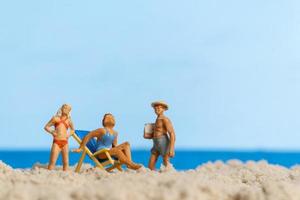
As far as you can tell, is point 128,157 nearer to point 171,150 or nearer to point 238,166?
point 171,150

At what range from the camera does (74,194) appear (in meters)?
6.39

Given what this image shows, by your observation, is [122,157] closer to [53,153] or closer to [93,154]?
[93,154]

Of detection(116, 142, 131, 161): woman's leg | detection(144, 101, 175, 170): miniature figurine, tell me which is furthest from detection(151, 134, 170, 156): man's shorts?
detection(116, 142, 131, 161): woman's leg

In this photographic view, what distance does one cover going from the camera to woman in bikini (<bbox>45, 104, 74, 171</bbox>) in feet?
35.4

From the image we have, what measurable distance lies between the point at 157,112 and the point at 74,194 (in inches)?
202

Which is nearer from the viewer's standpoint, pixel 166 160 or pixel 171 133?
pixel 171 133

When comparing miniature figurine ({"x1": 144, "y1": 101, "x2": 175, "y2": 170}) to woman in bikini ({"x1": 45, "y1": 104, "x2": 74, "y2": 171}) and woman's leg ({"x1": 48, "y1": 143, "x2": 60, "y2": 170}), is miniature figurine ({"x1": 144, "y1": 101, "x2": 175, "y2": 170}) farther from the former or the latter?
woman's leg ({"x1": 48, "y1": 143, "x2": 60, "y2": 170})

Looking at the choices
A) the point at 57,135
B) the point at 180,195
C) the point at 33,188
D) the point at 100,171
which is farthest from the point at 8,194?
the point at 57,135

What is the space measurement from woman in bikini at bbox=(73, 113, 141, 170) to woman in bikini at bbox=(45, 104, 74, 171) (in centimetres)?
38

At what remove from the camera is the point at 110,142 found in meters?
10.8

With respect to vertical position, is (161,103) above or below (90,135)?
above

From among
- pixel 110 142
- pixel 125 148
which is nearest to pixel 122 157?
pixel 125 148

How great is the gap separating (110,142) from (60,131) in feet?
3.15

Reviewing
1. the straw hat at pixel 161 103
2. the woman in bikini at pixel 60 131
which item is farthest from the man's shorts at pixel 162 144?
the woman in bikini at pixel 60 131
